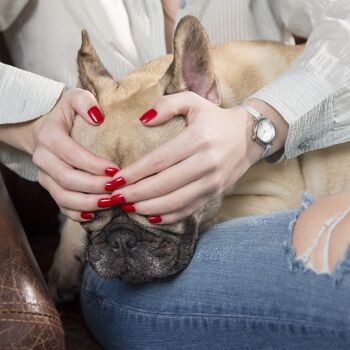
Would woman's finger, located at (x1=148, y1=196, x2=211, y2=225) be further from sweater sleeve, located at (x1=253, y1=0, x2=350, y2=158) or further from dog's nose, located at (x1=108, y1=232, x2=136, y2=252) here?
sweater sleeve, located at (x1=253, y1=0, x2=350, y2=158)

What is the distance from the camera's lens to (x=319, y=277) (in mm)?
850

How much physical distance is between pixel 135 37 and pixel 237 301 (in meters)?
0.66

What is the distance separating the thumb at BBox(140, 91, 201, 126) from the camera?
0.98 m

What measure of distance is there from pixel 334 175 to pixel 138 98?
0.41m

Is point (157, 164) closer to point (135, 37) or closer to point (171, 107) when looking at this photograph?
point (171, 107)

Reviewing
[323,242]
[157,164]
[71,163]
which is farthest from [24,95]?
[323,242]

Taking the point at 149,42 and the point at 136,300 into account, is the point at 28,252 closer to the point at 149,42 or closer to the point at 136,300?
the point at 136,300

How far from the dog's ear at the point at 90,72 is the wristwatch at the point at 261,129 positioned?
23cm

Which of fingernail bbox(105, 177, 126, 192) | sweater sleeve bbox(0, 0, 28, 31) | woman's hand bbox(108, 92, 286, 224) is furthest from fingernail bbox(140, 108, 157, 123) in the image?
sweater sleeve bbox(0, 0, 28, 31)

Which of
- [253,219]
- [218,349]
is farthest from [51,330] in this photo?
[253,219]

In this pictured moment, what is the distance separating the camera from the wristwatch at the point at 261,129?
1042 mm

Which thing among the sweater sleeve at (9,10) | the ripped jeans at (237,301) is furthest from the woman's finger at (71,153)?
the sweater sleeve at (9,10)

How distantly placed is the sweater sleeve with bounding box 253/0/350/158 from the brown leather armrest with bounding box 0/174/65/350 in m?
0.47

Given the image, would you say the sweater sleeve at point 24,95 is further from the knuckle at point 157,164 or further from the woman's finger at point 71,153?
the knuckle at point 157,164
